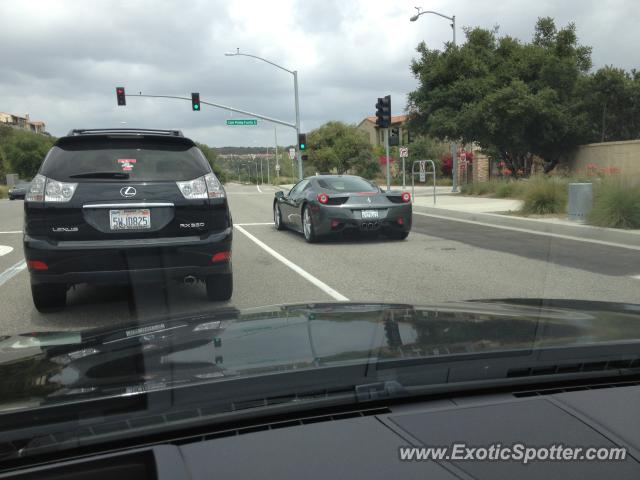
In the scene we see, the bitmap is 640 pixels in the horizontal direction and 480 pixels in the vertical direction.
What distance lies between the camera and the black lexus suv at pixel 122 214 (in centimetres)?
517

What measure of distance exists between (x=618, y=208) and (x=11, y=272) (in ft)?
37.4

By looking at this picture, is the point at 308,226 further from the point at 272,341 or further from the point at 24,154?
the point at 24,154

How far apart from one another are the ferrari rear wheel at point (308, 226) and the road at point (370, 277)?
258mm

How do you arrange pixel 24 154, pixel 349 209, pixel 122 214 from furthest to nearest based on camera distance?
1. pixel 24 154
2. pixel 349 209
3. pixel 122 214

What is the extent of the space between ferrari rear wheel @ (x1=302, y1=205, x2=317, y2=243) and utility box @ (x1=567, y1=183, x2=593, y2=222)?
657cm

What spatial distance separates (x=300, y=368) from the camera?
2.02m

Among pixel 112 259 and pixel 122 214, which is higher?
pixel 122 214

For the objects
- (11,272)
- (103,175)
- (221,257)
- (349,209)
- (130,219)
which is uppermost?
(103,175)

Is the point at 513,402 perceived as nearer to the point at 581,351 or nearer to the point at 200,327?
the point at 581,351

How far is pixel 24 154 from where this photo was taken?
243 ft

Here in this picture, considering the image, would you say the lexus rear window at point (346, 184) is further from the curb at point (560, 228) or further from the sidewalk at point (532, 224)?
the curb at point (560, 228)

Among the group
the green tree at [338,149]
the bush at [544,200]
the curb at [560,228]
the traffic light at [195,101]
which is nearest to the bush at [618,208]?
the curb at [560,228]

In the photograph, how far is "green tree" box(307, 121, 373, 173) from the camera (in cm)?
6969

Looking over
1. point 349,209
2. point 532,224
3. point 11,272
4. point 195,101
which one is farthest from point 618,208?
point 195,101
